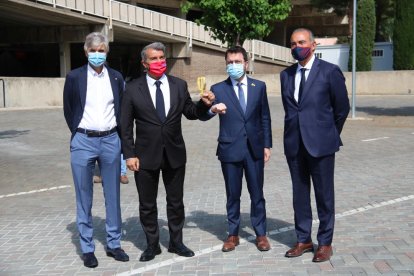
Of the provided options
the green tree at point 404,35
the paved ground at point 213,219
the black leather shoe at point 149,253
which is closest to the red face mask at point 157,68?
the black leather shoe at point 149,253

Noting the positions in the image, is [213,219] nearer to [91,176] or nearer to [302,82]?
[91,176]

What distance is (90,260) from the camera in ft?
15.9

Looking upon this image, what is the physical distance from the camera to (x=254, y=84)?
5.02m

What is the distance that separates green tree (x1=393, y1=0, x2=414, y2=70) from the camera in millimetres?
27312

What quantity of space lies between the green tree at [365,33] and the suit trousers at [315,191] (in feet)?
94.1

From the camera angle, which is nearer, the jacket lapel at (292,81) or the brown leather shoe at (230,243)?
the jacket lapel at (292,81)

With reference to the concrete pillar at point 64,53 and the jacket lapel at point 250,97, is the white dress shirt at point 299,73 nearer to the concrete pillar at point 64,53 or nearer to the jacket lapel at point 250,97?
the jacket lapel at point 250,97

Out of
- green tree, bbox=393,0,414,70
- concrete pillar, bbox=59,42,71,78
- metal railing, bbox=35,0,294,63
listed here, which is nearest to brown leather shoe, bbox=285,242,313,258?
A: metal railing, bbox=35,0,294,63

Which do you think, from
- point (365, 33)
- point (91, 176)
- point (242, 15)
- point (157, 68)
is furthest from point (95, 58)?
point (365, 33)

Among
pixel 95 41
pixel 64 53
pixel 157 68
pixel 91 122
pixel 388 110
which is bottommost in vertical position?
pixel 388 110

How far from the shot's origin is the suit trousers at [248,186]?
5.03m

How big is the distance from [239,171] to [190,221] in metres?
1.43

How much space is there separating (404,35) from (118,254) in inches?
1049

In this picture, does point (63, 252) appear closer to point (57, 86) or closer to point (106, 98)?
point (106, 98)
